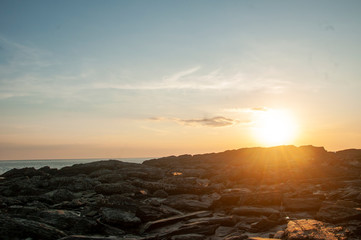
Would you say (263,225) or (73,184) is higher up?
(73,184)

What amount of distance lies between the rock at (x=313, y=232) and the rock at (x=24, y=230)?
8.28m

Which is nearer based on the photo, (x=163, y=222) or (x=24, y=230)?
(x=24, y=230)

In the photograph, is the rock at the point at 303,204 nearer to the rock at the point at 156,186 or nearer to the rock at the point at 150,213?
the rock at the point at 150,213

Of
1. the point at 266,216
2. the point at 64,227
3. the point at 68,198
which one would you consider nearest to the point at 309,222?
the point at 266,216

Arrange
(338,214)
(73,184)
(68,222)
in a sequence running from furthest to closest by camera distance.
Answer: (73,184) < (338,214) < (68,222)

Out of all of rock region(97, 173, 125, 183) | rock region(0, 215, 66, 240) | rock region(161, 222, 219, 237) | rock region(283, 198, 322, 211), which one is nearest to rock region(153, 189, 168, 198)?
rock region(97, 173, 125, 183)

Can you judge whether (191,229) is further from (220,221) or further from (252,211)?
(252,211)

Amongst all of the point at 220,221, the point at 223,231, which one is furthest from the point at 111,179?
the point at 223,231

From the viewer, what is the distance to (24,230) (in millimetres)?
9688

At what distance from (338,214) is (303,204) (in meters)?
2.85

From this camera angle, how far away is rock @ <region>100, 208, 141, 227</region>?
1221 centimetres

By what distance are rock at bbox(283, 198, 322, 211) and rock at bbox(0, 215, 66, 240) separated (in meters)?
11.1

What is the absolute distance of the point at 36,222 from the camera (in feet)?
33.8

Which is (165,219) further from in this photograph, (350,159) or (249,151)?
(249,151)
